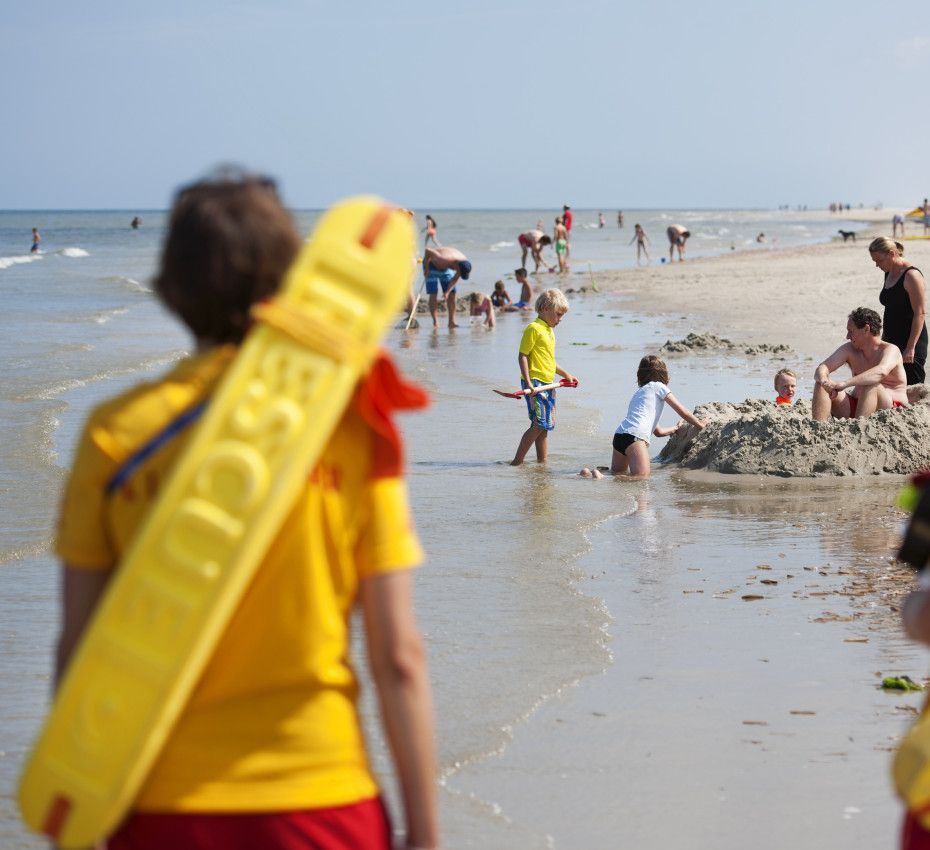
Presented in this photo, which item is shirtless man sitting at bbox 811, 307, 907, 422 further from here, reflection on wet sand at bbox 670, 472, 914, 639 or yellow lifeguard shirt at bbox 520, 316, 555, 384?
yellow lifeguard shirt at bbox 520, 316, 555, 384

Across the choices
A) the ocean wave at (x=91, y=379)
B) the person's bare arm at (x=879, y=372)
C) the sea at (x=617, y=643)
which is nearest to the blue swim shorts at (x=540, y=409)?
the sea at (x=617, y=643)

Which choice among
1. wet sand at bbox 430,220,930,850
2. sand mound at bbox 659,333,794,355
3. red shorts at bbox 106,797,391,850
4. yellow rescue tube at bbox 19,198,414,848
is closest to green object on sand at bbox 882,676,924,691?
wet sand at bbox 430,220,930,850

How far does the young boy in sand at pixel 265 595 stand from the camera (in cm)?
184

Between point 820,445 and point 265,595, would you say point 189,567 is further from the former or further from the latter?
point 820,445

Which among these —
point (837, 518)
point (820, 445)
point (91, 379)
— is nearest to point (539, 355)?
point (820, 445)

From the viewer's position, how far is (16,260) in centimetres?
5706

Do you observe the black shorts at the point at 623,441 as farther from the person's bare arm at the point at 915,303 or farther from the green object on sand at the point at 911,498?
the green object on sand at the point at 911,498

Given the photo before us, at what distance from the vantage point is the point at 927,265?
30641 millimetres

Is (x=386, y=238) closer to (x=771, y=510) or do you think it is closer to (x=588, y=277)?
(x=771, y=510)

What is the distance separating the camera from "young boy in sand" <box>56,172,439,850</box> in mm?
1843

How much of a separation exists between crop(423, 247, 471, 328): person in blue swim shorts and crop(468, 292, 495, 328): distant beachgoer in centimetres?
55

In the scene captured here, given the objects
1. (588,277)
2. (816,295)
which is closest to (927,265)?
(816,295)

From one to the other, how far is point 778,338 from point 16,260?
45028 mm

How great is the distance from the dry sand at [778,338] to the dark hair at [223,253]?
8.00m
